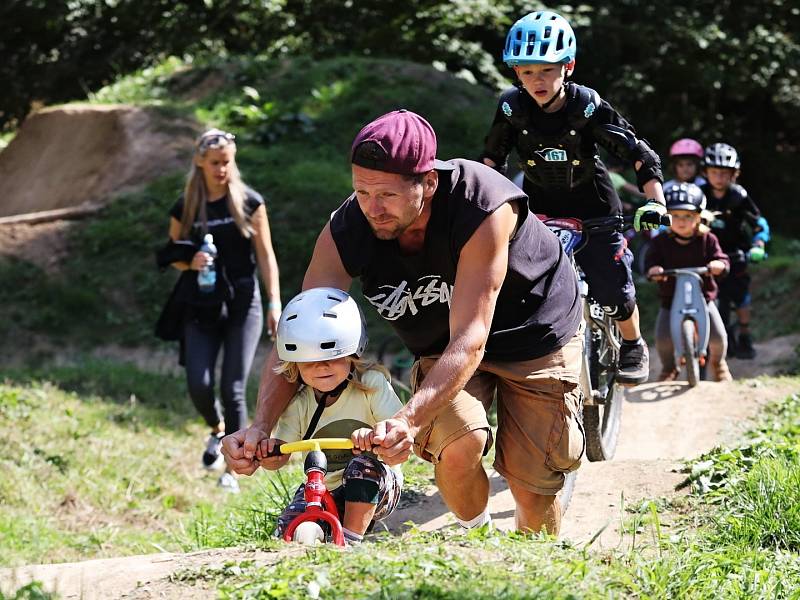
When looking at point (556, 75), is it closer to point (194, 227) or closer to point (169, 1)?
point (194, 227)

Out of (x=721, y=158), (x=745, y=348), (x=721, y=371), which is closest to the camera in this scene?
(x=721, y=371)

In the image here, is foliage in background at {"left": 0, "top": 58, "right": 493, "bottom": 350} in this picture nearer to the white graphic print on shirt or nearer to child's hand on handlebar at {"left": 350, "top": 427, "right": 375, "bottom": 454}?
the white graphic print on shirt

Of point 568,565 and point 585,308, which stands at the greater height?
point 568,565

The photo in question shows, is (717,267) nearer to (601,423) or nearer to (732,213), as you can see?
(732,213)

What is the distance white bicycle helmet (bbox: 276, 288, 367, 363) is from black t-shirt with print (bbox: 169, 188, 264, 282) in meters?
3.43

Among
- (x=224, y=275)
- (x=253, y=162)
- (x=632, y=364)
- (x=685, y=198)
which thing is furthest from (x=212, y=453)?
(x=253, y=162)

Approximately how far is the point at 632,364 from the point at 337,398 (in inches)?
112

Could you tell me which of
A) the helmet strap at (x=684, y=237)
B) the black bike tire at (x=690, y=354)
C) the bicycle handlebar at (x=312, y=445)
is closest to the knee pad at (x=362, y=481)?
the bicycle handlebar at (x=312, y=445)

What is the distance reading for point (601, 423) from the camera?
6.99m

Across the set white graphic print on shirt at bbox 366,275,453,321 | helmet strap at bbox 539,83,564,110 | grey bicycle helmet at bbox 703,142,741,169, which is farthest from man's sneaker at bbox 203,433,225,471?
grey bicycle helmet at bbox 703,142,741,169

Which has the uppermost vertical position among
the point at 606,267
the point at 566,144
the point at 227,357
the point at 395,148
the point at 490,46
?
the point at 395,148

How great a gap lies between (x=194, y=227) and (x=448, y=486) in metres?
3.70

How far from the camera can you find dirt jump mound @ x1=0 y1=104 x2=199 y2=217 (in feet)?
49.0

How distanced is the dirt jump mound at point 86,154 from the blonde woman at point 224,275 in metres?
7.12
